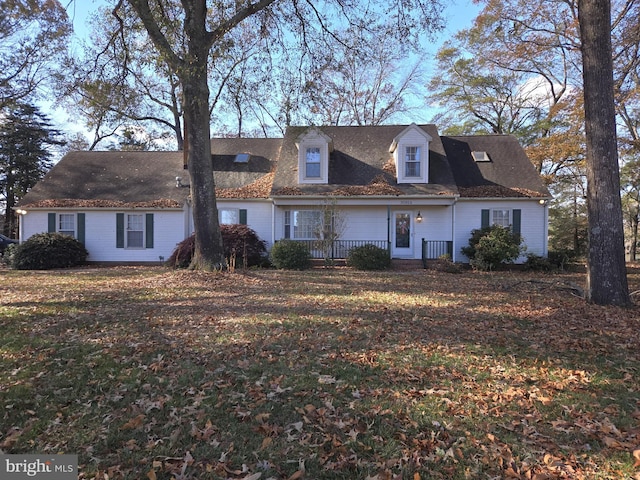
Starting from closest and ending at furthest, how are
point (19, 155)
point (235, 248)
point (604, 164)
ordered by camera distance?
point (604, 164) → point (235, 248) → point (19, 155)

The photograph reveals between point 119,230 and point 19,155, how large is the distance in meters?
21.1

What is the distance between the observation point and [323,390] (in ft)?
11.8

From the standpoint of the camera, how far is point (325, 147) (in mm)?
16438

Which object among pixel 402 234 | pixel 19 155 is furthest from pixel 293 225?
pixel 19 155

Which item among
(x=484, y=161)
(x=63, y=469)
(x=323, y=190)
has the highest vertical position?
(x=484, y=161)

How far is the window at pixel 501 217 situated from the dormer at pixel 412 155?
3.25 m

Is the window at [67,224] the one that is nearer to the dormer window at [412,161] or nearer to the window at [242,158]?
the window at [242,158]

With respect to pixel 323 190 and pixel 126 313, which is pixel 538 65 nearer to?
pixel 323 190

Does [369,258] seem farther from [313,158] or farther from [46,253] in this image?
[46,253]

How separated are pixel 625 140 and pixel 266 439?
904 inches

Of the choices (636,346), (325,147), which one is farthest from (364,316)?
(325,147)

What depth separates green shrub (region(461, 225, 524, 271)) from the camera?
1416cm

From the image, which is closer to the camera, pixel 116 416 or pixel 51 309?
pixel 116 416

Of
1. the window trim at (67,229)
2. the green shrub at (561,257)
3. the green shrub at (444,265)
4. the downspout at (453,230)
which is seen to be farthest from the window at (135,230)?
the green shrub at (561,257)
